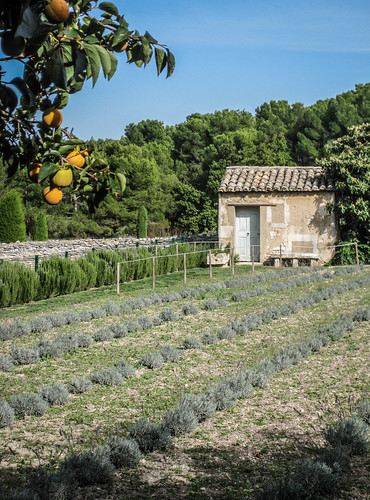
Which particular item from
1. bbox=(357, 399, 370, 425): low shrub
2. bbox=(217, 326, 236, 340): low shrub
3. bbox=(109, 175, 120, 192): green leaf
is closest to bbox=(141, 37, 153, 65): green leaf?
bbox=(109, 175, 120, 192): green leaf

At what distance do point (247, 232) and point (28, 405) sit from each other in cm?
1542

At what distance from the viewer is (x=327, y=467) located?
12.9ft

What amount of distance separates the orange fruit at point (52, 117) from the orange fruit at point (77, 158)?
19 cm

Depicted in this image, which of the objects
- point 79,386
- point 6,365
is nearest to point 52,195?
point 79,386

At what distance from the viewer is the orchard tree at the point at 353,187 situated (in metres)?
18.9

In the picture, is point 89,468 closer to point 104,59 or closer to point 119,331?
point 104,59

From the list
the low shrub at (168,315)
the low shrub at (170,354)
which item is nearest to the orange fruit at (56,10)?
the low shrub at (170,354)

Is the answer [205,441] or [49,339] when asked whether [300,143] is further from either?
[205,441]

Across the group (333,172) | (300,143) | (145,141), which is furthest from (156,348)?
(145,141)

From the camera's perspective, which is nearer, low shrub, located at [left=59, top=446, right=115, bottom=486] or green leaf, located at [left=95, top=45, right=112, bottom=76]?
green leaf, located at [left=95, top=45, right=112, bottom=76]

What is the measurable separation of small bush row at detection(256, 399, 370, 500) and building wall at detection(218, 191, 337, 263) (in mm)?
14960

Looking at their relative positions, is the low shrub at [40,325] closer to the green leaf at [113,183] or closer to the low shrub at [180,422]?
the low shrub at [180,422]

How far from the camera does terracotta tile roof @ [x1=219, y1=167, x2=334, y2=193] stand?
1981cm

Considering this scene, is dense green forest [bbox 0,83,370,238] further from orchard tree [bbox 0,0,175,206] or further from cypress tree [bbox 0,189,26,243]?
orchard tree [bbox 0,0,175,206]
